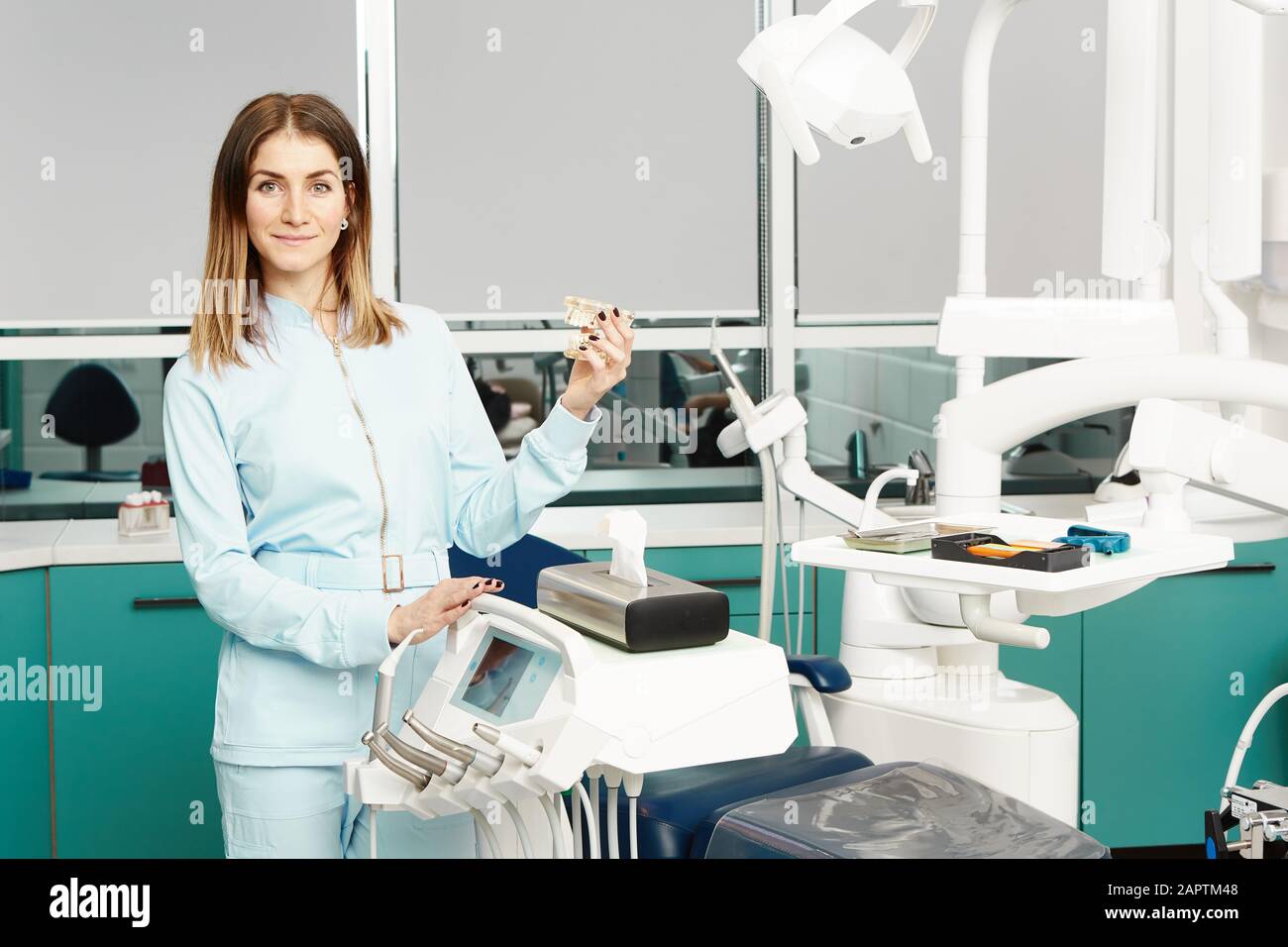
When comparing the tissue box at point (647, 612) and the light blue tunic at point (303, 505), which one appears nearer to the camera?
the tissue box at point (647, 612)

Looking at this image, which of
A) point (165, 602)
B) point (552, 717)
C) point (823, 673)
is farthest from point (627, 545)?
point (165, 602)

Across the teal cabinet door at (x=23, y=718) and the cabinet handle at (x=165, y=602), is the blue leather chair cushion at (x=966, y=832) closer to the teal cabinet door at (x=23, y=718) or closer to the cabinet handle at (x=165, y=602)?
the cabinet handle at (x=165, y=602)

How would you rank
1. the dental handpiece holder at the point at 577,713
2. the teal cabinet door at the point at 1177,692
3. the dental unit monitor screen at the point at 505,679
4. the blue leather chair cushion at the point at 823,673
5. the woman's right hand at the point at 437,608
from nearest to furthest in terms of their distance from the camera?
the dental handpiece holder at the point at 577,713, the dental unit monitor screen at the point at 505,679, the woman's right hand at the point at 437,608, the blue leather chair cushion at the point at 823,673, the teal cabinet door at the point at 1177,692

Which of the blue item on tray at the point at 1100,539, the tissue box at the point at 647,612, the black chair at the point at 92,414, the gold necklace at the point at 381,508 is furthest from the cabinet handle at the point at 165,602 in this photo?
the blue item on tray at the point at 1100,539

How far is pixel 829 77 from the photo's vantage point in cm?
171

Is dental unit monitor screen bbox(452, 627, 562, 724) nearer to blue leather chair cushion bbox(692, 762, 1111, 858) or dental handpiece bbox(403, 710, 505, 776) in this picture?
dental handpiece bbox(403, 710, 505, 776)

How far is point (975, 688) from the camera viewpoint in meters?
2.21

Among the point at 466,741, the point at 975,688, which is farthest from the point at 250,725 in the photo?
the point at 975,688

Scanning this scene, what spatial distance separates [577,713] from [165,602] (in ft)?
6.24

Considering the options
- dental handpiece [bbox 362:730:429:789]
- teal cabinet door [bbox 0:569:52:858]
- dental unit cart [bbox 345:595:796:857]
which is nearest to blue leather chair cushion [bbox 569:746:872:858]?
dental unit cart [bbox 345:595:796:857]

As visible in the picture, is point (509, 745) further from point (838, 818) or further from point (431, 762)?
point (838, 818)

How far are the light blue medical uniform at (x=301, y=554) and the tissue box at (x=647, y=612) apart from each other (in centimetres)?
34

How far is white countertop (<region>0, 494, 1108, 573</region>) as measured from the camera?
114 inches

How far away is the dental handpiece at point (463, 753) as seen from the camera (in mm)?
1345
